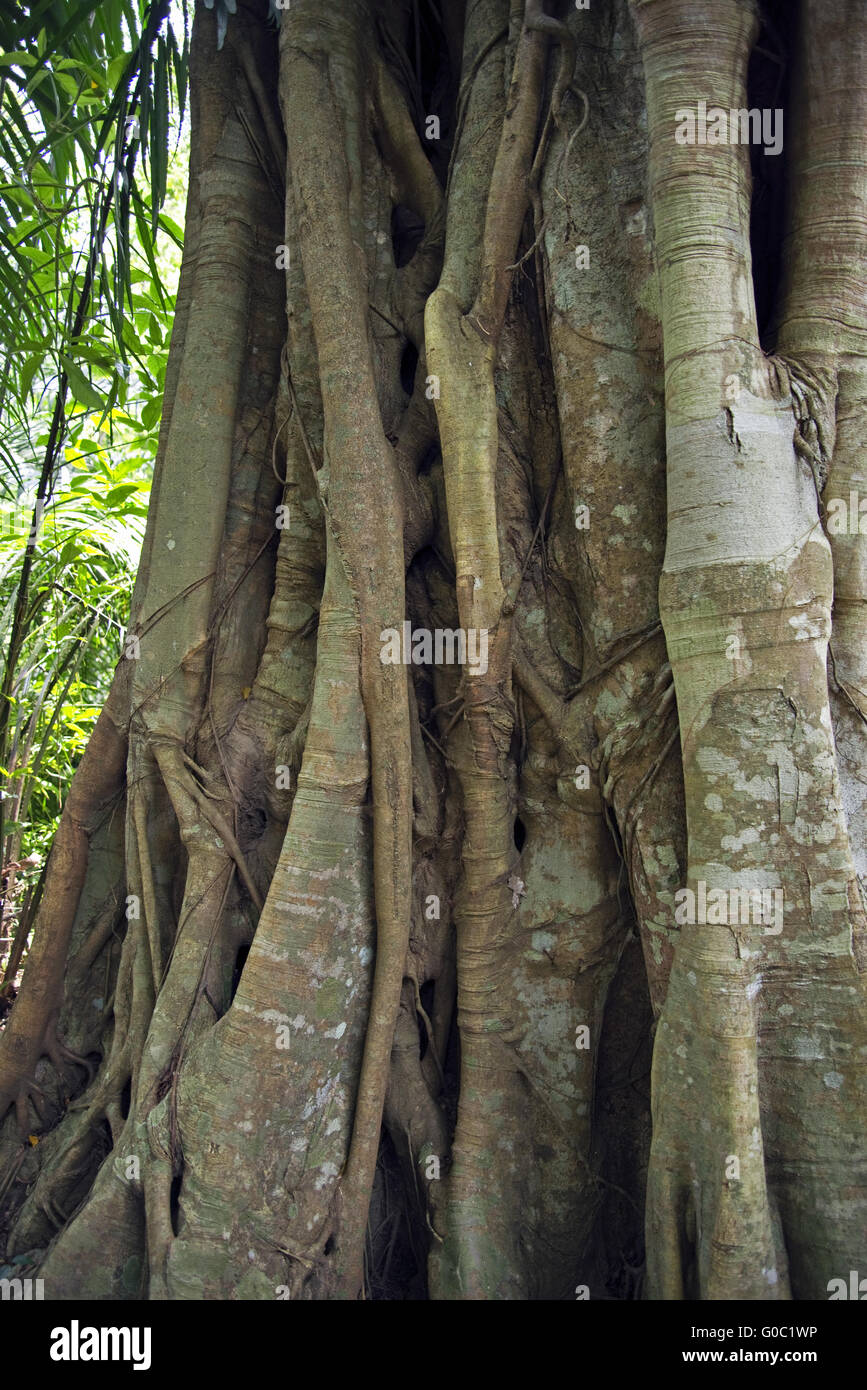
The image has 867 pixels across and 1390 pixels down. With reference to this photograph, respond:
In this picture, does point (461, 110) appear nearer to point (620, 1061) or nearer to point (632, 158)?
point (632, 158)

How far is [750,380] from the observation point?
2.62 metres

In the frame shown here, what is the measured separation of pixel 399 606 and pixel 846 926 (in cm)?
148

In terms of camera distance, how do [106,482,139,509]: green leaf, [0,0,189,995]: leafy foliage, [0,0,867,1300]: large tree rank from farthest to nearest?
[106,482,139,509]: green leaf
[0,0,189,995]: leafy foliage
[0,0,867,1300]: large tree

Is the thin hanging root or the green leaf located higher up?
the green leaf

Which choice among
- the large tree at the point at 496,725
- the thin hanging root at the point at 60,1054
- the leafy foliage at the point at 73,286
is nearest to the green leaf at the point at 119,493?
the leafy foliage at the point at 73,286

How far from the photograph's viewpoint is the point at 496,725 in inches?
116

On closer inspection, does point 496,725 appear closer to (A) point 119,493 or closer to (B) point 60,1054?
(B) point 60,1054

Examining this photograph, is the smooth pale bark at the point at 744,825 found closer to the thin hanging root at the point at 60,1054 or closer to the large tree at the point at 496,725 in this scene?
the large tree at the point at 496,725

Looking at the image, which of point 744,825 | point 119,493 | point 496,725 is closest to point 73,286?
point 119,493

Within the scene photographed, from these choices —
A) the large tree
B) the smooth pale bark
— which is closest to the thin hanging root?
the large tree

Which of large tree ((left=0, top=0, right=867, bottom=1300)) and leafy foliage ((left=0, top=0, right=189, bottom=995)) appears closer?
large tree ((left=0, top=0, right=867, bottom=1300))

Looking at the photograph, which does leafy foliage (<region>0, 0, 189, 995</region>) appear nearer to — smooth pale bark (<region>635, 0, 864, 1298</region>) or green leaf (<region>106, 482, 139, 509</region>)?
green leaf (<region>106, 482, 139, 509</region>)

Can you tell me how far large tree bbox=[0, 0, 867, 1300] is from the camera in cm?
245

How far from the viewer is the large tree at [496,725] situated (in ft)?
8.03
